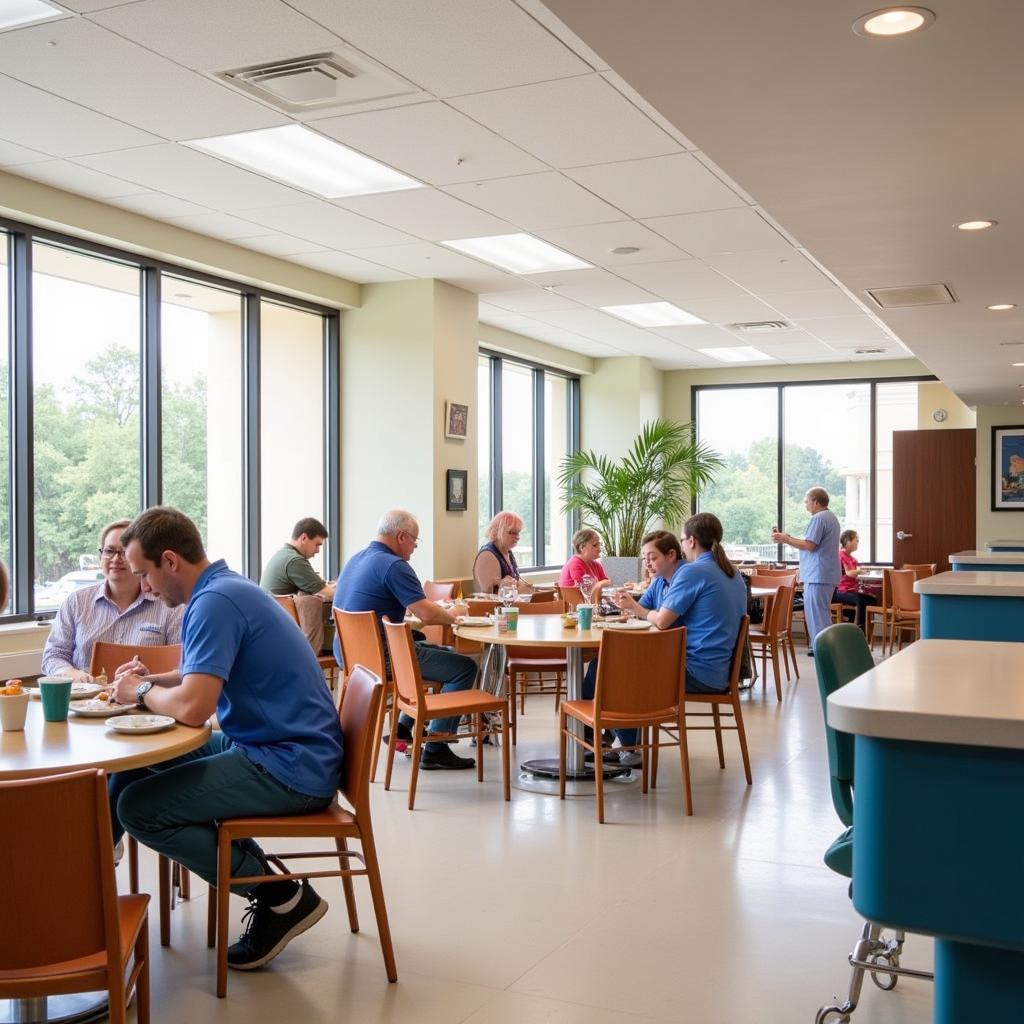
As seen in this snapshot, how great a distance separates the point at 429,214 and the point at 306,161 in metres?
1.11

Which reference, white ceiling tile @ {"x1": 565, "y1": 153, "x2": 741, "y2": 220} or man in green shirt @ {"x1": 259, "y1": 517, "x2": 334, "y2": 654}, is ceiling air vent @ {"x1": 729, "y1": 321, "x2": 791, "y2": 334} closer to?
white ceiling tile @ {"x1": 565, "y1": 153, "x2": 741, "y2": 220}

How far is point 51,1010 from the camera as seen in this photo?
2984 millimetres

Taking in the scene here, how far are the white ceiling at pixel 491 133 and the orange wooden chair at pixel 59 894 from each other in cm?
186

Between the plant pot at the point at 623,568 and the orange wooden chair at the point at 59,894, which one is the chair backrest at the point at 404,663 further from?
the plant pot at the point at 623,568

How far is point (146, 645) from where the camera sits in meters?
4.15

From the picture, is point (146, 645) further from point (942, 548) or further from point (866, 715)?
point (942, 548)

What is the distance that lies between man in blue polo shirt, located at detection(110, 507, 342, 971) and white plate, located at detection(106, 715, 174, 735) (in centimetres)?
5

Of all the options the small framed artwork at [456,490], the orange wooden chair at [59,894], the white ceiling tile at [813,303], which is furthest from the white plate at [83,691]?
the white ceiling tile at [813,303]

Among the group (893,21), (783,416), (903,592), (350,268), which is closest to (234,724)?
(893,21)

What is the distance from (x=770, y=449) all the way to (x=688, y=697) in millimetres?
8880

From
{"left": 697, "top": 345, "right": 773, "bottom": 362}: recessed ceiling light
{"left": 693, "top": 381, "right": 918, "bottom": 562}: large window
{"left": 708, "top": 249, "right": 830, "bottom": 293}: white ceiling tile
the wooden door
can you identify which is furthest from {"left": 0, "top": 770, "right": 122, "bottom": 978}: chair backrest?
{"left": 693, "top": 381, "right": 918, "bottom": 562}: large window

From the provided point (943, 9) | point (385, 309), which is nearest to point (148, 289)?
point (385, 309)

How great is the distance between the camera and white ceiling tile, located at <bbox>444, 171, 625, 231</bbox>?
249 inches

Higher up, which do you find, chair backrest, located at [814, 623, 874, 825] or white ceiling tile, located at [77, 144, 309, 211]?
white ceiling tile, located at [77, 144, 309, 211]
